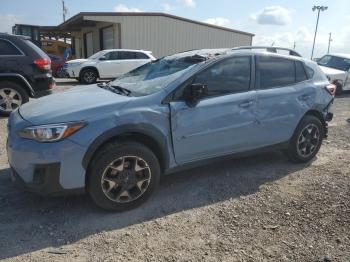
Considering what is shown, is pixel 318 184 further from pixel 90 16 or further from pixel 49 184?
pixel 90 16

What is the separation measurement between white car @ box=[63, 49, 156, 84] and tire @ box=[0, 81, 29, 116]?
828 centimetres

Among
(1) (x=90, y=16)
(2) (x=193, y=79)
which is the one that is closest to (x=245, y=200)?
(2) (x=193, y=79)

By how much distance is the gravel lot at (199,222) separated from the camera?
2.98 metres

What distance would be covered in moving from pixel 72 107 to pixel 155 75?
46.5 inches

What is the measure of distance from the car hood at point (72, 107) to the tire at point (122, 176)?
14.7 inches

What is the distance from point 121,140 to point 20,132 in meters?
0.94

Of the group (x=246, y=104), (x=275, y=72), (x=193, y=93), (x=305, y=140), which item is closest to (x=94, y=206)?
(x=193, y=93)

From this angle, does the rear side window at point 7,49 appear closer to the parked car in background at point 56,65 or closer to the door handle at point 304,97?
the door handle at point 304,97

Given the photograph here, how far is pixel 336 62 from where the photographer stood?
1324 centimetres

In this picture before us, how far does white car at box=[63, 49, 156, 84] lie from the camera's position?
15578 mm

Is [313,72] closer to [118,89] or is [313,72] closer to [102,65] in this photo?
[118,89]

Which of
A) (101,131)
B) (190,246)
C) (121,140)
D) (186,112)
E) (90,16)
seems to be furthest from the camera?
(90,16)

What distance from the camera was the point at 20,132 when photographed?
3281 mm

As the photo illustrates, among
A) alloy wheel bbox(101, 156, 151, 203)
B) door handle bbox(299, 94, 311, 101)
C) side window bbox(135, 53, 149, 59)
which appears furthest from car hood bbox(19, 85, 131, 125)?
side window bbox(135, 53, 149, 59)
